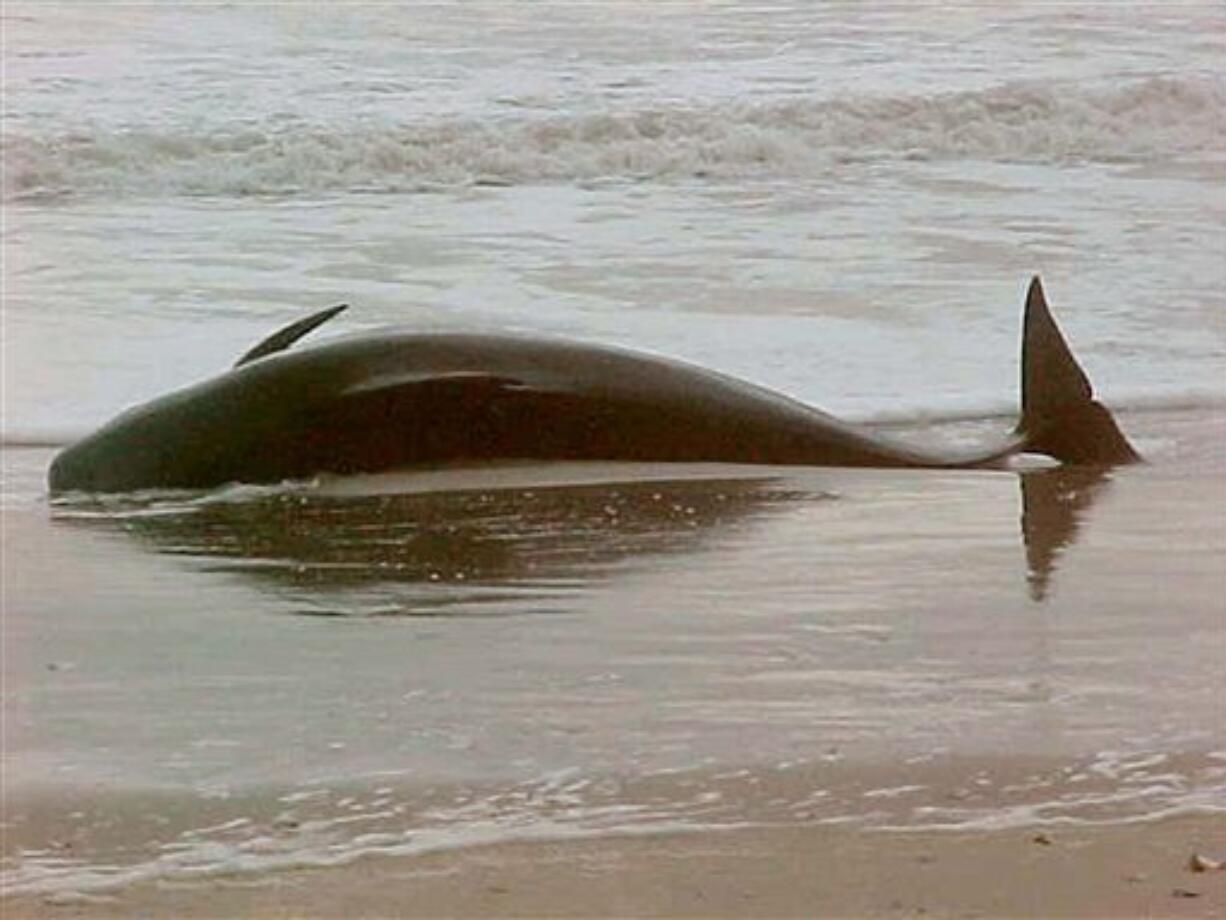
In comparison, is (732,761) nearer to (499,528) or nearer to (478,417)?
(499,528)

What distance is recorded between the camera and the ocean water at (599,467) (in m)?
3.05

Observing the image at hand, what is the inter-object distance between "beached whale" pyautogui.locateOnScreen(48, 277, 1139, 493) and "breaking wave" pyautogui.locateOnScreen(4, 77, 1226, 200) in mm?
3641

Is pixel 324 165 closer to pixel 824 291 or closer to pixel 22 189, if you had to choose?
pixel 22 189

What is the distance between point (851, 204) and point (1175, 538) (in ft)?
14.1

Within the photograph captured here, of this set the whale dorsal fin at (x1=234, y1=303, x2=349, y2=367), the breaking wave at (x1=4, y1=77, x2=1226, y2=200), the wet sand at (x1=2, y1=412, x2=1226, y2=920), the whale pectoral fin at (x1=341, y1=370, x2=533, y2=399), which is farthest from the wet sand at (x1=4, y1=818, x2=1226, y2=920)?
the breaking wave at (x1=4, y1=77, x2=1226, y2=200)

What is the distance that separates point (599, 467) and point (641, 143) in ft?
16.5

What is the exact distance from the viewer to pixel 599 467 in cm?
481

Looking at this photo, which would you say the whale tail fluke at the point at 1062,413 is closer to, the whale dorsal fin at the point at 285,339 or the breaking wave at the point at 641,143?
the whale dorsal fin at the point at 285,339

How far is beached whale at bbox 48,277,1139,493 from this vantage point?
462 cm

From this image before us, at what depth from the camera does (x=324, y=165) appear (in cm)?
902

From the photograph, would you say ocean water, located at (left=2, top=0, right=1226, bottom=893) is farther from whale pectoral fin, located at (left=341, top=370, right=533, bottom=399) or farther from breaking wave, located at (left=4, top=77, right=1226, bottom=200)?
whale pectoral fin, located at (left=341, top=370, right=533, bottom=399)

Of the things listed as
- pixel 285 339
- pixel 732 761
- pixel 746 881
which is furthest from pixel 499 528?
pixel 746 881

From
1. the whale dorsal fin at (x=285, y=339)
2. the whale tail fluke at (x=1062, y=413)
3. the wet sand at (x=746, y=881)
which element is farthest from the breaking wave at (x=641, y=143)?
the wet sand at (x=746, y=881)

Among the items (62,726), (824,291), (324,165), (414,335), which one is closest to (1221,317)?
(824,291)
